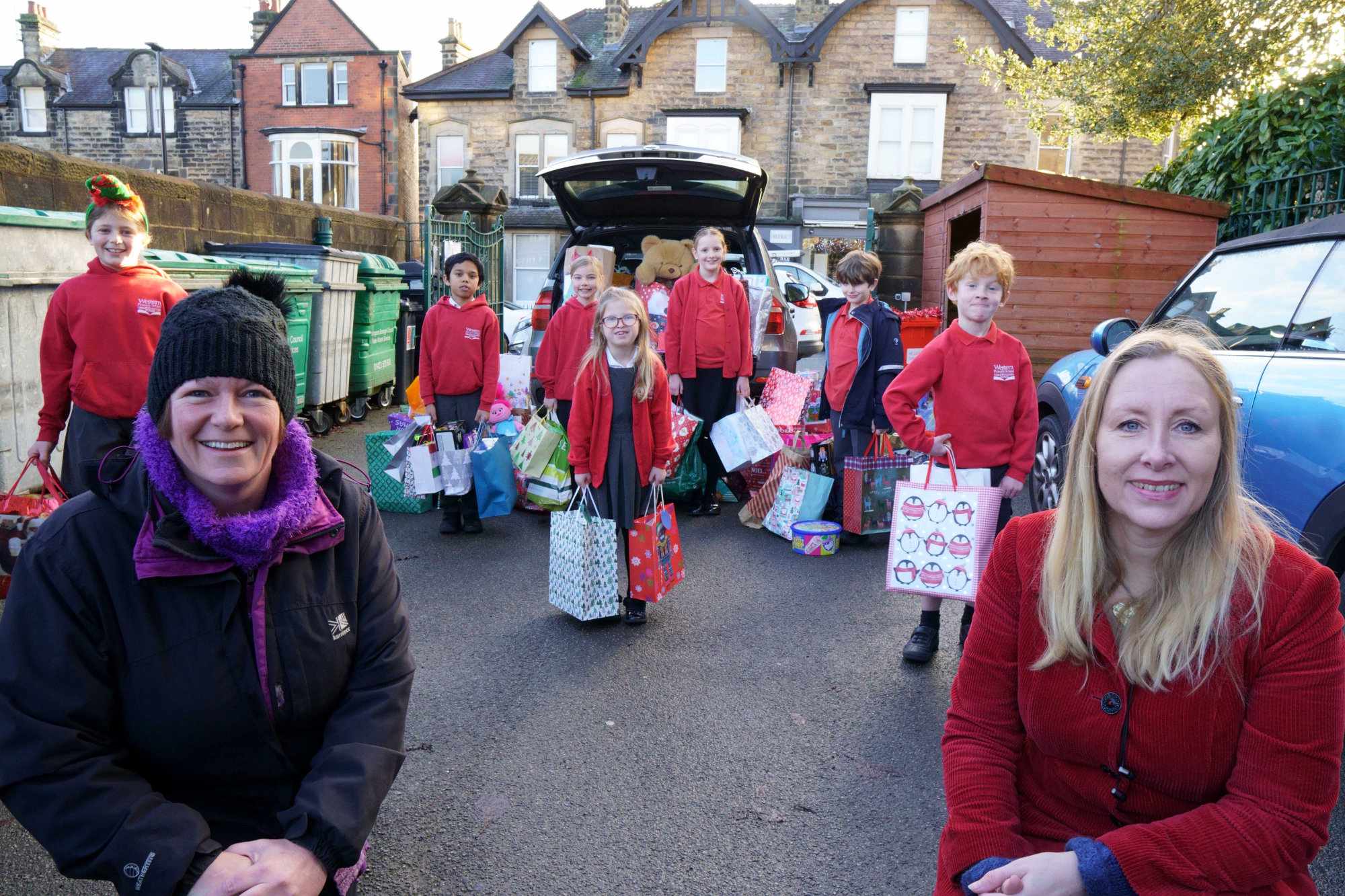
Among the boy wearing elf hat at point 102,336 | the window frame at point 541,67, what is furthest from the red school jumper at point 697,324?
the window frame at point 541,67

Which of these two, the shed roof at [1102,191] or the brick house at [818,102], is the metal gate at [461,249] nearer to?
the shed roof at [1102,191]

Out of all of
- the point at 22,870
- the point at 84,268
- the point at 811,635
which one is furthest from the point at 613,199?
the point at 22,870

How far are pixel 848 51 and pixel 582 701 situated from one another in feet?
90.3

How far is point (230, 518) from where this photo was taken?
1.91 meters

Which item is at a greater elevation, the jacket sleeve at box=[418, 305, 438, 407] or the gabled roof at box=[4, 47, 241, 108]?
the gabled roof at box=[4, 47, 241, 108]

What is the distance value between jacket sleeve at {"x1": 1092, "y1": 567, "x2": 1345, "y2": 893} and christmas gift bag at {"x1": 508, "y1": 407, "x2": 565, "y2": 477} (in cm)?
517

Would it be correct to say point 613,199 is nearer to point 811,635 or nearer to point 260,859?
point 811,635

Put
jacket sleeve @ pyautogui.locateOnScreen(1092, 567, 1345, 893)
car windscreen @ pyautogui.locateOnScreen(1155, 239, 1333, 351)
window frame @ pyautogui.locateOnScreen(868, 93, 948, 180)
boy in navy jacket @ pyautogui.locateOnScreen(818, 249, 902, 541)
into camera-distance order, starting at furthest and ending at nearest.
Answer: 1. window frame @ pyautogui.locateOnScreen(868, 93, 948, 180)
2. boy in navy jacket @ pyautogui.locateOnScreen(818, 249, 902, 541)
3. car windscreen @ pyautogui.locateOnScreen(1155, 239, 1333, 351)
4. jacket sleeve @ pyautogui.locateOnScreen(1092, 567, 1345, 893)

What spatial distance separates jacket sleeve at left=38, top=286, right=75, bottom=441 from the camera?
15.4 feet

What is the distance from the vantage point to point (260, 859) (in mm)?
1771

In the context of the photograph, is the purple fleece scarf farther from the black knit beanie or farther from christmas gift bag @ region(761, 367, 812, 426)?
christmas gift bag @ region(761, 367, 812, 426)

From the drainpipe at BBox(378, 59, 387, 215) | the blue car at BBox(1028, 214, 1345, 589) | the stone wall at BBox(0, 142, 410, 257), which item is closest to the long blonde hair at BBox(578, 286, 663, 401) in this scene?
the blue car at BBox(1028, 214, 1345, 589)

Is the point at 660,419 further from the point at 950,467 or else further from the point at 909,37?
the point at 909,37

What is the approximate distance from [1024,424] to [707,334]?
10.4 ft
